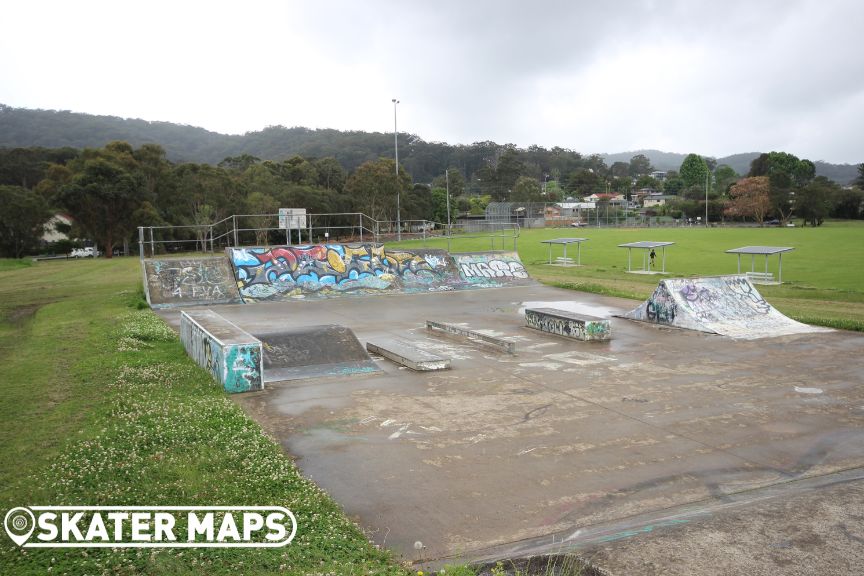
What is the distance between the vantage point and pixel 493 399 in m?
9.93

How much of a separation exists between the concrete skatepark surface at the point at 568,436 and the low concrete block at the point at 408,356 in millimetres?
317

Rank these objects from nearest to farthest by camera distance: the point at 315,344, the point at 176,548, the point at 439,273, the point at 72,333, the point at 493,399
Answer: the point at 176,548 → the point at 493,399 → the point at 315,344 → the point at 72,333 → the point at 439,273

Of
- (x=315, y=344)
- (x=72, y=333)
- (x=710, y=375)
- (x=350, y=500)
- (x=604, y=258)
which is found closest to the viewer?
(x=350, y=500)

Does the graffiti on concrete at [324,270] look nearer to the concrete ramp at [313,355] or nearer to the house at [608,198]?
the concrete ramp at [313,355]

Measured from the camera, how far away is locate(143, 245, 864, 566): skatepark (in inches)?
234

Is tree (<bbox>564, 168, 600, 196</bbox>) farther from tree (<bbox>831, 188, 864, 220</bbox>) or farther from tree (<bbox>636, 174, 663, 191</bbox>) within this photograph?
tree (<bbox>831, 188, 864, 220</bbox>)

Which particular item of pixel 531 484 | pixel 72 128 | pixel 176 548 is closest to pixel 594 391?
pixel 531 484

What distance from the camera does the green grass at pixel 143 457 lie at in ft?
15.5

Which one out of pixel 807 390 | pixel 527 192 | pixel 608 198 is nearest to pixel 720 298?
pixel 807 390

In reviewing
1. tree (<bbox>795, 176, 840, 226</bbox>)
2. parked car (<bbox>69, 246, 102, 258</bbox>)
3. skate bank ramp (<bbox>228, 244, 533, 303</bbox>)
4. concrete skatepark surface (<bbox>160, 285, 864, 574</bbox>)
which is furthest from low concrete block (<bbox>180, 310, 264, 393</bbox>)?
tree (<bbox>795, 176, 840, 226</bbox>)

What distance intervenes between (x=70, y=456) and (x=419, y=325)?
37.3ft

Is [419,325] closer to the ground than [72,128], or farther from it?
closer to the ground

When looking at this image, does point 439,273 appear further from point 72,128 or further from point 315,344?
point 72,128

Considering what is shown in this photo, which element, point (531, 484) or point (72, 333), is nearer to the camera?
point (531, 484)
